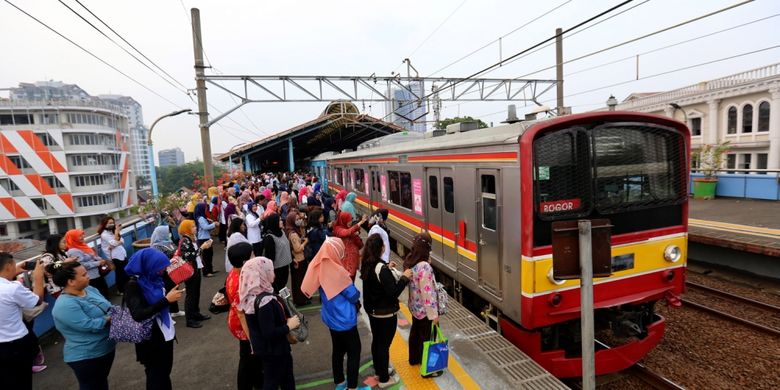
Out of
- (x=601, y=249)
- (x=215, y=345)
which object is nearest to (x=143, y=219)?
(x=215, y=345)

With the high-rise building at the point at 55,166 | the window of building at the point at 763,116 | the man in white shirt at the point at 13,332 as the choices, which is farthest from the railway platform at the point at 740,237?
the high-rise building at the point at 55,166

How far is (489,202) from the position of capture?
15.8 ft

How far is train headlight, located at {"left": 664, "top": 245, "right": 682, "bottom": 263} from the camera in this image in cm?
459

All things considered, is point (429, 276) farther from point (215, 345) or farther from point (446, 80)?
point (446, 80)

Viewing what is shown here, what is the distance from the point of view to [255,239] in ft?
23.6

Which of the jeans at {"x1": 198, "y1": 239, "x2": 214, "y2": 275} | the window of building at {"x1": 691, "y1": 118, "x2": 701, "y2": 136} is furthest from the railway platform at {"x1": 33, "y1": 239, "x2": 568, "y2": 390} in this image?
the window of building at {"x1": 691, "y1": 118, "x2": 701, "y2": 136}

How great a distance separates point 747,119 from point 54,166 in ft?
253

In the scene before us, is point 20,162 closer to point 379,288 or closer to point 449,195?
point 449,195

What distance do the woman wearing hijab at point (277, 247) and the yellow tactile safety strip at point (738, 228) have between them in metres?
9.91

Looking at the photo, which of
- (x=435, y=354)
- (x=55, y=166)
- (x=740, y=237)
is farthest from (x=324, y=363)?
(x=55, y=166)

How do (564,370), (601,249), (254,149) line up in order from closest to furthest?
1. (601,249)
2. (564,370)
3. (254,149)

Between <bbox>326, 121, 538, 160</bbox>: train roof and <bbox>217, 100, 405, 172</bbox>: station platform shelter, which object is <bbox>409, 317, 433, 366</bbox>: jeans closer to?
<bbox>326, 121, 538, 160</bbox>: train roof

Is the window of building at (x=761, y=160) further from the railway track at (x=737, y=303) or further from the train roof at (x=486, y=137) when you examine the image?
the train roof at (x=486, y=137)

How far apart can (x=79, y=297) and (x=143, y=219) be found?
7564 millimetres
